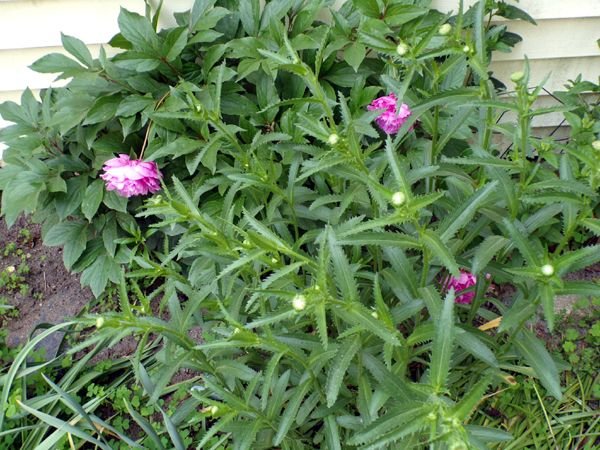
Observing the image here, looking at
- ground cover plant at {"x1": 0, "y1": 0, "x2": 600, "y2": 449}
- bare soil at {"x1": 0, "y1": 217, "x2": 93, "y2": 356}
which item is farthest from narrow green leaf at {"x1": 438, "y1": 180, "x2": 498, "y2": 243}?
bare soil at {"x1": 0, "y1": 217, "x2": 93, "y2": 356}

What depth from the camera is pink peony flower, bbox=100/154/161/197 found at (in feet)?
7.08

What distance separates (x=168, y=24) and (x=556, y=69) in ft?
5.75

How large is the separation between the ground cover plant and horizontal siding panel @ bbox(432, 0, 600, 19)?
0.41ft

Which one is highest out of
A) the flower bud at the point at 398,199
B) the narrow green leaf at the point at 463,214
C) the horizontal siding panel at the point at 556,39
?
the flower bud at the point at 398,199

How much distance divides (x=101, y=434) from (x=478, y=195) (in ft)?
4.95

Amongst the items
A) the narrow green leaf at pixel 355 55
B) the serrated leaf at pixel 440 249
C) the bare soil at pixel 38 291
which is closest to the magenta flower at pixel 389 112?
the narrow green leaf at pixel 355 55

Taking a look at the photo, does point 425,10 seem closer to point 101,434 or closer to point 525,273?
point 525,273

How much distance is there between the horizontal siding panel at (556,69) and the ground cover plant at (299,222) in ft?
0.73

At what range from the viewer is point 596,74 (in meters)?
2.72

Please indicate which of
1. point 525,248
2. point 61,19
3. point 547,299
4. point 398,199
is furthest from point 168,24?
point 547,299

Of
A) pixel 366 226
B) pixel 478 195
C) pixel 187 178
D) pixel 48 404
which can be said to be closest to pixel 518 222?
pixel 478 195

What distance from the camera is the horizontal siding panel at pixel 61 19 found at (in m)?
2.46

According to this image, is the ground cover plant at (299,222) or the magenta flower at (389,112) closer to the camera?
the ground cover plant at (299,222)

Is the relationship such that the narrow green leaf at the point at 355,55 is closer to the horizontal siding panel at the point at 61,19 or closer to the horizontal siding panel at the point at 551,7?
the horizontal siding panel at the point at 551,7
